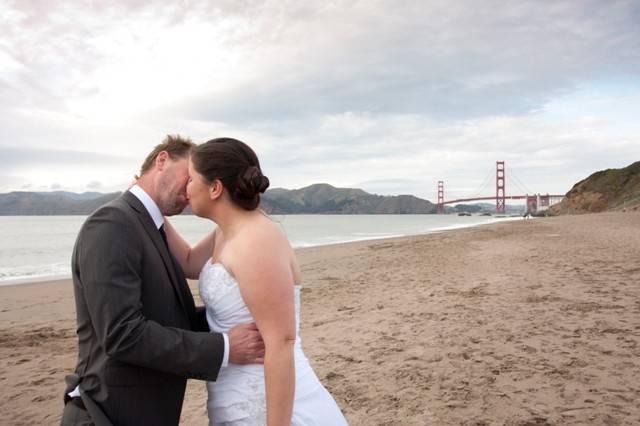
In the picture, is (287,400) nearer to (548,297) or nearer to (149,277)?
(149,277)

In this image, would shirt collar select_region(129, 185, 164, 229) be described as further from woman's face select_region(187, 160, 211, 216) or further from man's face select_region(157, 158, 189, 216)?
woman's face select_region(187, 160, 211, 216)

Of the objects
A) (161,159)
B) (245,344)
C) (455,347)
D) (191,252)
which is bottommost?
(455,347)

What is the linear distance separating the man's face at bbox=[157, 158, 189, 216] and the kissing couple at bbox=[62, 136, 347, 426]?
96 millimetres

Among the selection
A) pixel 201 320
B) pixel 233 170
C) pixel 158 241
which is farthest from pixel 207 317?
pixel 233 170

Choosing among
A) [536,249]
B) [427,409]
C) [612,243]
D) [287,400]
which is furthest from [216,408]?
[612,243]

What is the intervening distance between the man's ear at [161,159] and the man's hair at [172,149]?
0.7 inches

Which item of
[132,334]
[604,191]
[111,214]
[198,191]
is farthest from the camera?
[604,191]

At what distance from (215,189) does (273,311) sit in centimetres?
49

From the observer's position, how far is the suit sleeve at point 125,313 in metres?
1.58

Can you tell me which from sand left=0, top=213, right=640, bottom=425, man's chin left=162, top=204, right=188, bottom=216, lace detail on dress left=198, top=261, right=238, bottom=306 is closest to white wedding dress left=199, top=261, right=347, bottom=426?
lace detail on dress left=198, top=261, right=238, bottom=306

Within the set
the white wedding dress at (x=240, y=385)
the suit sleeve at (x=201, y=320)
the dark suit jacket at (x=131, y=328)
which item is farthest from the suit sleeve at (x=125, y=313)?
the suit sleeve at (x=201, y=320)

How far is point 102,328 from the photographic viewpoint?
160 centimetres

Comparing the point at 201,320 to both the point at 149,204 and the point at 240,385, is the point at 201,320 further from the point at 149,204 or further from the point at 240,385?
the point at 149,204

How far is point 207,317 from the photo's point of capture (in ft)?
6.44
